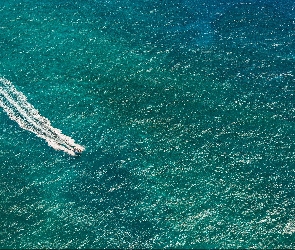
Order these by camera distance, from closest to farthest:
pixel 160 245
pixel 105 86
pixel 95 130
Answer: pixel 160 245, pixel 95 130, pixel 105 86

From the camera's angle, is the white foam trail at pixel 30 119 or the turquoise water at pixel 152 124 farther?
the white foam trail at pixel 30 119

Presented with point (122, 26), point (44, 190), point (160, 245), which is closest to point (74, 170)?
point (44, 190)

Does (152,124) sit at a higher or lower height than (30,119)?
lower

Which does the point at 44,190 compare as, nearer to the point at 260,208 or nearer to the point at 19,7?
the point at 260,208

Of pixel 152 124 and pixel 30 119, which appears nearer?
pixel 152 124
